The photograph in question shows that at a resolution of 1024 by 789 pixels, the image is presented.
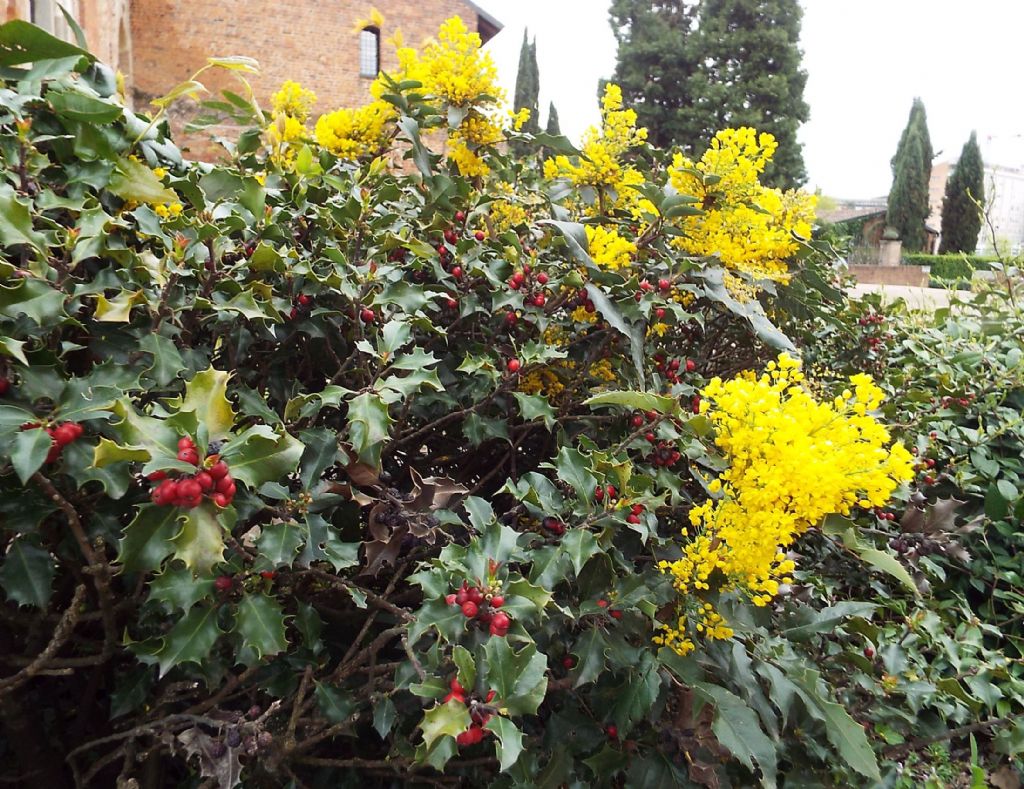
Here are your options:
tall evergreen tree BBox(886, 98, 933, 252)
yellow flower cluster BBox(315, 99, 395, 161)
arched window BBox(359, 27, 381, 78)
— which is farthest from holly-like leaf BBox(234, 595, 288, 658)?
tall evergreen tree BBox(886, 98, 933, 252)

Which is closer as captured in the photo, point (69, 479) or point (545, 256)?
point (69, 479)

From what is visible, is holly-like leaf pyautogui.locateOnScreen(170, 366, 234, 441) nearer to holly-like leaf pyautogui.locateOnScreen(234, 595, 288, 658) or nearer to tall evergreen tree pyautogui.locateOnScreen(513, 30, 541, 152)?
holly-like leaf pyautogui.locateOnScreen(234, 595, 288, 658)

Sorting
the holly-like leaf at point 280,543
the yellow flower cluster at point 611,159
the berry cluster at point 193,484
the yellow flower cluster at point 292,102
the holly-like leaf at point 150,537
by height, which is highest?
the yellow flower cluster at point 292,102

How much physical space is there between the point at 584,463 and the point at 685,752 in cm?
59

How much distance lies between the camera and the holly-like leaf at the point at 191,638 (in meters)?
0.99

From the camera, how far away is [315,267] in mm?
1467

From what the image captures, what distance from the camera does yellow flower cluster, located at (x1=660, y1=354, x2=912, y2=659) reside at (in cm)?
100

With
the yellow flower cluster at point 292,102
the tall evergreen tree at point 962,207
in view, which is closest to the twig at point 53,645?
the yellow flower cluster at point 292,102

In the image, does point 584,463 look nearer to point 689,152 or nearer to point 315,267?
point 315,267

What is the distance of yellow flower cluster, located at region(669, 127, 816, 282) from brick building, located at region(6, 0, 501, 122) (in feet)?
48.3

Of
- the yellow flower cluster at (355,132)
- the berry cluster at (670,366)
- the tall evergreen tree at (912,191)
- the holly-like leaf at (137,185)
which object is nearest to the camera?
the holly-like leaf at (137,185)

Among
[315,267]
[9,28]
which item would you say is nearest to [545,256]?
[315,267]

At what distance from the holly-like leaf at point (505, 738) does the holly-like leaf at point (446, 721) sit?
0.03 m

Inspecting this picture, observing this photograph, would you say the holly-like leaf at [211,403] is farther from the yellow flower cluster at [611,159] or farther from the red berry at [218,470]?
the yellow flower cluster at [611,159]
